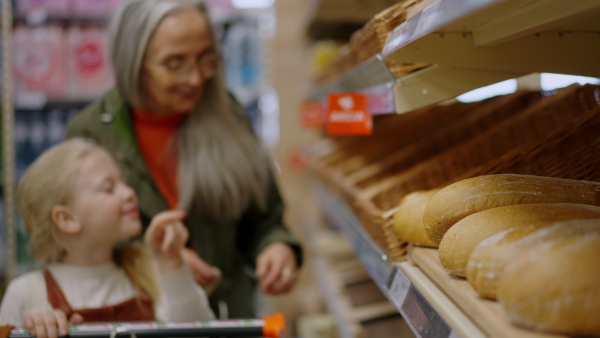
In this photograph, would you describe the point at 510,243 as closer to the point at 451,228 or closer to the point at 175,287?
the point at 451,228

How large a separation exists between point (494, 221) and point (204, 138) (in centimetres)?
116

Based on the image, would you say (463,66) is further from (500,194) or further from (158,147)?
(158,147)

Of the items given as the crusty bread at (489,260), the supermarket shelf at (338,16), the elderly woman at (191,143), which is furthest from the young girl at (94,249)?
the supermarket shelf at (338,16)

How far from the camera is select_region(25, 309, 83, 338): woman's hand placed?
1076 mm

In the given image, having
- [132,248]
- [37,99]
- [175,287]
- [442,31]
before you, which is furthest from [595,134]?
[37,99]

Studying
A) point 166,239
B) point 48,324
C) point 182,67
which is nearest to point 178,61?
point 182,67

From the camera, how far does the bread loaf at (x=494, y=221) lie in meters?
0.77

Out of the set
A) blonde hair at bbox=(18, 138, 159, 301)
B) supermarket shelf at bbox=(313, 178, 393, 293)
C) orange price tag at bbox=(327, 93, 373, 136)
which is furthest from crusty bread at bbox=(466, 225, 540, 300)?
blonde hair at bbox=(18, 138, 159, 301)

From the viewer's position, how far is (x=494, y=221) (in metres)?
0.80

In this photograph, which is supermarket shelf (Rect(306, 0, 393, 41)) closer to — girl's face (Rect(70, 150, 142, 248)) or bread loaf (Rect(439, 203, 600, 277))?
girl's face (Rect(70, 150, 142, 248))

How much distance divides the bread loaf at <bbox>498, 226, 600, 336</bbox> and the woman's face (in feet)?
4.12

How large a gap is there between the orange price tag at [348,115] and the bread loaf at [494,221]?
66 cm

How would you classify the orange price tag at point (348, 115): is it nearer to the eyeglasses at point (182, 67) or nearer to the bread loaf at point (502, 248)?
the eyeglasses at point (182, 67)

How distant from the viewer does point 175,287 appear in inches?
52.5
